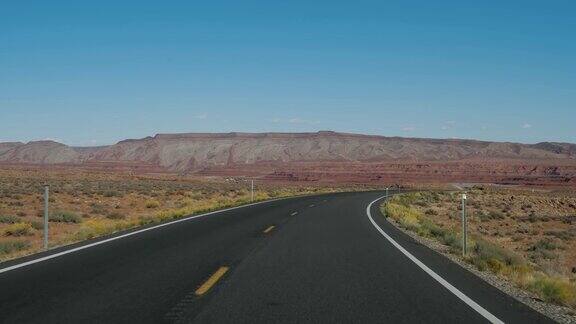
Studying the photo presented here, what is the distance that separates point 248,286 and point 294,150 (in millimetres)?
168330

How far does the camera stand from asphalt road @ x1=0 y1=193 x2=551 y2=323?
6984 mm

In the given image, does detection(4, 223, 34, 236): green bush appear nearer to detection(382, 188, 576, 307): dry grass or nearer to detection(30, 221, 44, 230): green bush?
detection(30, 221, 44, 230): green bush

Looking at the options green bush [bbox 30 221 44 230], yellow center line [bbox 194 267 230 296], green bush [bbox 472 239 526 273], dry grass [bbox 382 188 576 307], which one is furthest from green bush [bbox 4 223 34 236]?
green bush [bbox 472 239 526 273]

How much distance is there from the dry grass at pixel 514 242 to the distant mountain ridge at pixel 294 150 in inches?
4459

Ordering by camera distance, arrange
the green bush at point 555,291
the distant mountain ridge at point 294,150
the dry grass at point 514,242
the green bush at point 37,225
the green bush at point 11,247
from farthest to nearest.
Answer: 1. the distant mountain ridge at point 294,150
2. the green bush at point 37,225
3. the green bush at point 11,247
4. the dry grass at point 514,242
5. the green bush at point 555,291

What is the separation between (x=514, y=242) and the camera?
2766cm

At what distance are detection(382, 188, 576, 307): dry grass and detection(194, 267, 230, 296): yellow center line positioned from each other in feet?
15.8

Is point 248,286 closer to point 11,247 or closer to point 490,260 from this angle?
point 490,260

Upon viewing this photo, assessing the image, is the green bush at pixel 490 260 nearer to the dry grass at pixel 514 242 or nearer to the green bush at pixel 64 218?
the dry grass at pixel 514 242

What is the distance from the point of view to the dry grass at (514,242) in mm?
9953

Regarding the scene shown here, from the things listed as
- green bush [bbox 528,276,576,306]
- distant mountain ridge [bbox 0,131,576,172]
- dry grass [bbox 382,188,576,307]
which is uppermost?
distant mountain ridge [bbox 0,131,576,172]

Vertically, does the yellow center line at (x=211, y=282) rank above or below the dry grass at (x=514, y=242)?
above

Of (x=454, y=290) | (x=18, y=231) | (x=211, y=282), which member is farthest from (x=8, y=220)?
(x=454, y=290)

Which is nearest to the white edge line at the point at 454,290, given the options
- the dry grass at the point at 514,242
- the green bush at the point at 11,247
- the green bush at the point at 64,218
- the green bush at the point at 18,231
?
the dry grass at the point at 514,242
